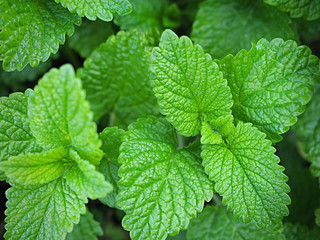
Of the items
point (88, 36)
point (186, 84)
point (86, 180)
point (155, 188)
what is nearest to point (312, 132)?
point (186, 84)

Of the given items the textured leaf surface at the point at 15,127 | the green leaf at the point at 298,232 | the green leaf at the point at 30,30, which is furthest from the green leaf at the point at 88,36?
the green leaf at the point at 298,232

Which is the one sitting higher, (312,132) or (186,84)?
(186,84)

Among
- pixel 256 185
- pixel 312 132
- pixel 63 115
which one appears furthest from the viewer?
pixel 312 132

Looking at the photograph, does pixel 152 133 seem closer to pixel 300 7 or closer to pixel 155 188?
pixel 155 188

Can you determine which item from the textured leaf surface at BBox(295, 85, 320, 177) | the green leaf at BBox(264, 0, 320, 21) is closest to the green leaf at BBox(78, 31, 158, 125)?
the green leaf at BBox(264, 0, 320, 21)

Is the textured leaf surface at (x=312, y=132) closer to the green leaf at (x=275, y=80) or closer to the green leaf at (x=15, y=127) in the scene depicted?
the green leaf at (x=275, y=80)

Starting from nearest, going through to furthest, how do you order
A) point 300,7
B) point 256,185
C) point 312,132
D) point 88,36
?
point 256,185 → point 300,7 → point 312,132 → point 88,36
